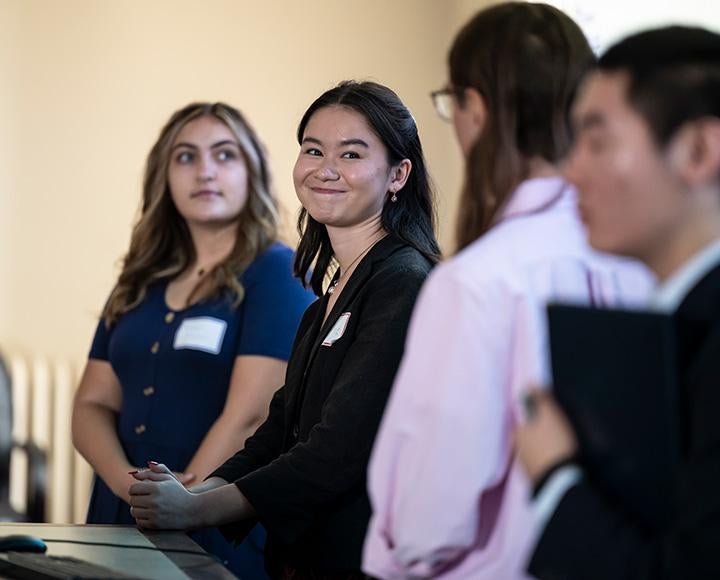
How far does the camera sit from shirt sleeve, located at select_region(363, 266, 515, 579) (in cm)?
139

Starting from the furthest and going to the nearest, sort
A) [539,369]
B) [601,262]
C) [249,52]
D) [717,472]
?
[249,52]
[601,262]
[539,369]
[717,472]

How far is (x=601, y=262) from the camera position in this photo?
58.7 inches

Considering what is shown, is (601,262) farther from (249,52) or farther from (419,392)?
(249,52)

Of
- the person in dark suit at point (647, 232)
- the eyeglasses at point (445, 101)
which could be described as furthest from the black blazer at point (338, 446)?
the person in dark suit at point (647, 232)

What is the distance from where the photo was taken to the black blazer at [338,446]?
7.50 feet

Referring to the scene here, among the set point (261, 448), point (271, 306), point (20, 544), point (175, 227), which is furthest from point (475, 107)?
point (175, 227)

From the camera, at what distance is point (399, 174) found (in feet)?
8.95

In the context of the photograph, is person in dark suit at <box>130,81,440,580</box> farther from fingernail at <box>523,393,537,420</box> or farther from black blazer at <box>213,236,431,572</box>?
fingernail at <box>523,393,537,420</box>

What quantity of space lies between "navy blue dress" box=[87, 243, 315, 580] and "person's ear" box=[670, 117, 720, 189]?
207cm

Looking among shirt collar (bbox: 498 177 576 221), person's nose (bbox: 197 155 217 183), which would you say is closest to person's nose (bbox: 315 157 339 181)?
person's nose (bbox: 197 155 217 183)

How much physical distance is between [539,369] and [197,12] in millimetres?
4302

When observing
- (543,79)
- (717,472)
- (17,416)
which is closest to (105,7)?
(17,416)

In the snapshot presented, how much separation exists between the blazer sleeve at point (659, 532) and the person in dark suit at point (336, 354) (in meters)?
1.01

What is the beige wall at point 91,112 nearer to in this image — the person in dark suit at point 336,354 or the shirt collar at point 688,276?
the person in dark suit at point 336,354
